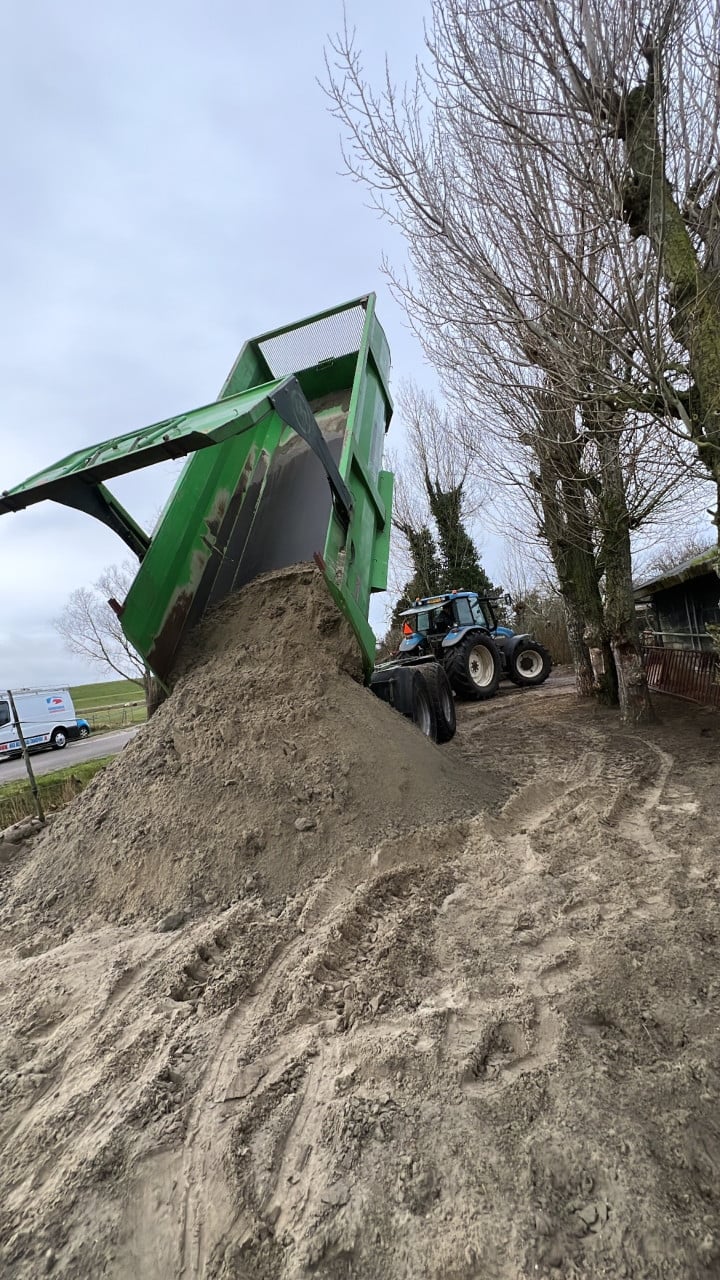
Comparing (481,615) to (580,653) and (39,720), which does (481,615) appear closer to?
(580,653)

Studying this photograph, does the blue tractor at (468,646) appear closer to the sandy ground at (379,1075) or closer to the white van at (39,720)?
the sandy ground at (379,1075)

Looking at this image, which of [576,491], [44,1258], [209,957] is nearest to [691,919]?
[209,957]

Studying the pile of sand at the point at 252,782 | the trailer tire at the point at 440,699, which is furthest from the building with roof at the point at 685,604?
the pile of sand at the point at 252,782

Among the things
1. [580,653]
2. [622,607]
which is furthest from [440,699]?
[580,653]

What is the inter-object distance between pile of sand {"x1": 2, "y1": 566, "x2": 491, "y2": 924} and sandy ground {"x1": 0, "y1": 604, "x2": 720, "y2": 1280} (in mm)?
126

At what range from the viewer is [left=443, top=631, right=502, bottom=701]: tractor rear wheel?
404 inches

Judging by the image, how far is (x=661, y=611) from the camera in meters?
13.0

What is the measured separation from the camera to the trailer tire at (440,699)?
661cm

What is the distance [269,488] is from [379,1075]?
450 centimetres

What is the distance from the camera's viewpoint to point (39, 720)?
63.0 ft

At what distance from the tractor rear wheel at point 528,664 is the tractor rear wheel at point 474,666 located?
97cm

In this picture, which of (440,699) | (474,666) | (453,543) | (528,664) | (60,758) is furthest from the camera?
(453,543)

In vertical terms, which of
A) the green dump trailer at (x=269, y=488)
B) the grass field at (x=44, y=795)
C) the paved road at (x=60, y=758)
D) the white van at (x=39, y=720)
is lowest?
the paved road at (x=60, y=758)

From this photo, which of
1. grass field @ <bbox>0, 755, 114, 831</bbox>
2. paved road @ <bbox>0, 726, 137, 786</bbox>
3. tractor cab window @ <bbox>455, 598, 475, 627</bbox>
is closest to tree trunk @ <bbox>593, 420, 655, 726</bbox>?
tractor cab window @ <bbox>455, 598, 475, 627</bbox>
